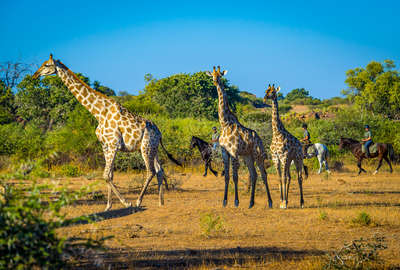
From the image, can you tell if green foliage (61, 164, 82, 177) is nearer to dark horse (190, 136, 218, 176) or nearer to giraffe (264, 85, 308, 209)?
dark horse (190, 136, 218, 176)

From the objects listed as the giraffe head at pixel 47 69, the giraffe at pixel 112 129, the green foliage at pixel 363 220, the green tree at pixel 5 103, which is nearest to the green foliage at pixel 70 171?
the green tree at pixel 5 103

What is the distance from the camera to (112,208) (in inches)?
391

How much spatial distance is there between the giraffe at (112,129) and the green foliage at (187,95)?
2796 centimetres

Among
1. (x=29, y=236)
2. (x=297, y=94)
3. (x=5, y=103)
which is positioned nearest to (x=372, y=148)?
(x=5, y=103)

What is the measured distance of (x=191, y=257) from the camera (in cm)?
575

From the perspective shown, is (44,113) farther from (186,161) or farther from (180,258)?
(180,258)

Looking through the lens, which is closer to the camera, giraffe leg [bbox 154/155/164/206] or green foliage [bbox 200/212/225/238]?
green foliage [bbox 200/212/225/238]

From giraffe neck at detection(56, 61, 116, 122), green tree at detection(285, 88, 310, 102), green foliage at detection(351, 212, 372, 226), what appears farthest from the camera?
green tree at detection(285, 88, 310, 102)

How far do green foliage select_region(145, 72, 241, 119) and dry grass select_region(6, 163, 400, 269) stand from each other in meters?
26.2

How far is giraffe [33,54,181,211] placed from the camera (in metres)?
9.73

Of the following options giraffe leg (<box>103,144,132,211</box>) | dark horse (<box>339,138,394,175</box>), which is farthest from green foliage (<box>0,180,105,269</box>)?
dark horse (<box>339,138,394,175</box>)

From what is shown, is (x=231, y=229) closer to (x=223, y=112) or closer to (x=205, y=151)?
(x=223, y=112)

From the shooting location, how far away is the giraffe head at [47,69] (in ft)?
32.4

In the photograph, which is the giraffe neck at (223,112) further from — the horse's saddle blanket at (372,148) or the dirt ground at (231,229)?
the horse's saddle blanket at (372,148)
